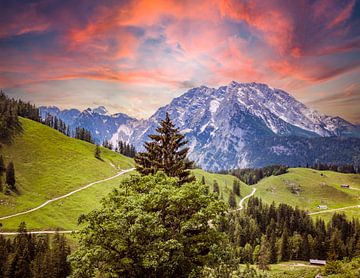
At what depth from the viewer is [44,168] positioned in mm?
153750

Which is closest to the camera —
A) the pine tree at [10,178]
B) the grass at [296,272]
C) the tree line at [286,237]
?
the grass at [296,272]

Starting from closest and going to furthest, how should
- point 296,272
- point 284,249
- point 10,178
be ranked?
point 296,272
point 10,178
point 284,249

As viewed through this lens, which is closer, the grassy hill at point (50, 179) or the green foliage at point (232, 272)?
the green foliage at point (232, 272)

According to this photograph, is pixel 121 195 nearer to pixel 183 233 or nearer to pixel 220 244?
pixel 183 233

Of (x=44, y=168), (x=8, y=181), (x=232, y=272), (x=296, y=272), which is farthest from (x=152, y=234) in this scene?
(x=44, y=168)

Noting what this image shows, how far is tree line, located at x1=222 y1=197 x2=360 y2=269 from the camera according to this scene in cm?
15212

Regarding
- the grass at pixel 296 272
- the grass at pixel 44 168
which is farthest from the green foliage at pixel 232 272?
the grass at pixel 44 168

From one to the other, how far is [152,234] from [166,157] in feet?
75.5

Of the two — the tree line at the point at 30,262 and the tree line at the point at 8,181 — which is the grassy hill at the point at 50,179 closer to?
the tree line at the point at 8,181

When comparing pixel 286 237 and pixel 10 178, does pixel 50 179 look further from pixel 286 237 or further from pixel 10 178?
pixel 286 237

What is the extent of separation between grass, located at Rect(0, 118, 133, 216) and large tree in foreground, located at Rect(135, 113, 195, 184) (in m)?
77.7

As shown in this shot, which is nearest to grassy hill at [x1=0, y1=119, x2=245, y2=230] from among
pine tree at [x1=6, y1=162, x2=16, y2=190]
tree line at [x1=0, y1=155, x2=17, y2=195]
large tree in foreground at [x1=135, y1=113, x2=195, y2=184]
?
tree line at [x1=0, y1=155, x2=17, y2=195]

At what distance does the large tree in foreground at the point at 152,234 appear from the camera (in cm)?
2970

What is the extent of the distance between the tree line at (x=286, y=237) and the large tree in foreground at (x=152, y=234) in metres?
106
